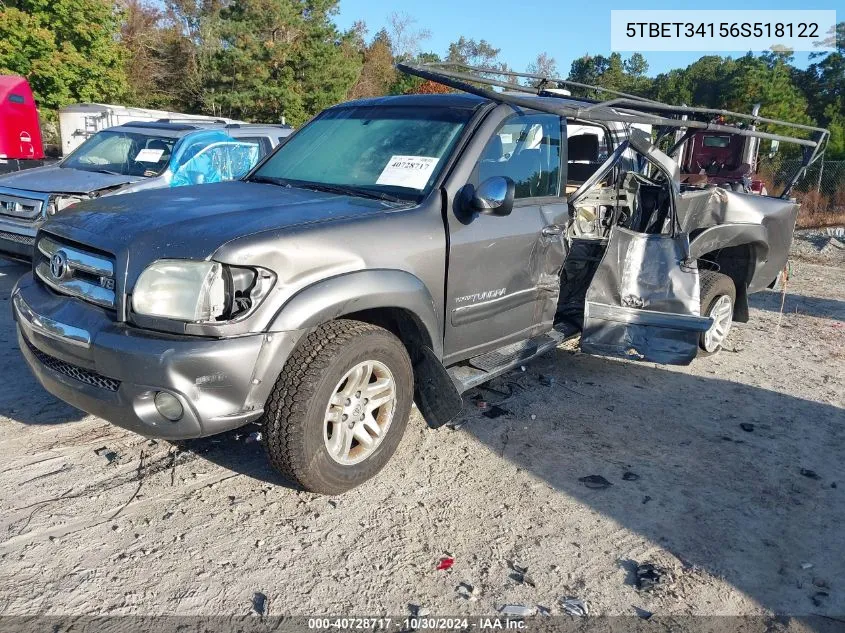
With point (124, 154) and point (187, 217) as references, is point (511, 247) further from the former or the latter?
point (124, 154)

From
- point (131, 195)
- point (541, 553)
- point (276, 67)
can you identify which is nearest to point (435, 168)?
point (131, 195)

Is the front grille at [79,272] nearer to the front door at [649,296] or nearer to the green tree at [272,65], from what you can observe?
the front door at [649,296]

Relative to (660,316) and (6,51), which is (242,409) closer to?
(660,316)

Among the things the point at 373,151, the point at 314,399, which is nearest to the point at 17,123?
the point at 373,151

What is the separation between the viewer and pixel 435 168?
12.2 ft

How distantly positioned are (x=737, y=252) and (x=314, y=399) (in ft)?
15.5

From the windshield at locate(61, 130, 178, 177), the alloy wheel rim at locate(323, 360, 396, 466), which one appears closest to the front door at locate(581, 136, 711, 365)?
the alloy wheel rim at locate(323, 360, 396, 466)

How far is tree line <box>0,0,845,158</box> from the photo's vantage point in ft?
76.4

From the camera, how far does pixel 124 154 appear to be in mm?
8336

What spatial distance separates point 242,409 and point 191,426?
0.71 ft

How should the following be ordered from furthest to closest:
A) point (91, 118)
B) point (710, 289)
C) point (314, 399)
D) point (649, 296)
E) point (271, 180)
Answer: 1. point (91, 118)
2. point (710, 289)
3. point (649, 296)
4. point (271, 180)
5. point (314, 399)

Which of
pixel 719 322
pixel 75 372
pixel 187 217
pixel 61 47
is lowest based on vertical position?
pixel 719 322

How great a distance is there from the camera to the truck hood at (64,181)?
7305 mm

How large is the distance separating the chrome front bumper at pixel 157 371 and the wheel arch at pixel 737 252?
385cm
